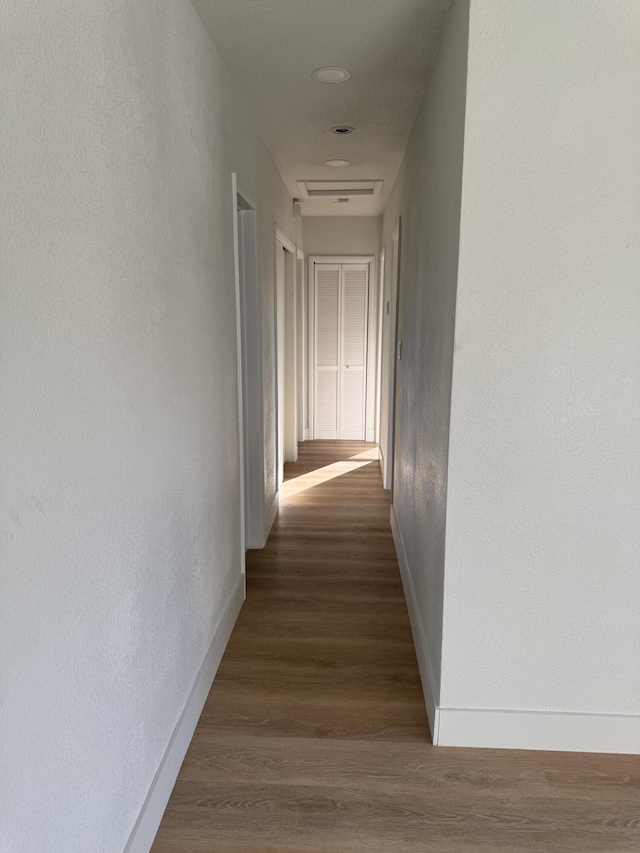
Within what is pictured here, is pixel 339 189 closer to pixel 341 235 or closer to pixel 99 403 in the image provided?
pixel 341 235

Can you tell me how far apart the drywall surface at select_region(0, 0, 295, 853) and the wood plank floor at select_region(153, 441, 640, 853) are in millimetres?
248

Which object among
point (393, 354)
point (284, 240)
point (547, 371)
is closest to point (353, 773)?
point (547, 371)

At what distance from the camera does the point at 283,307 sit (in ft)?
17.2

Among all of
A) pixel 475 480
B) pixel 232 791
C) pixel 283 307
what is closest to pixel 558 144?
pixel 475 480

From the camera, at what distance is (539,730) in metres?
2.00

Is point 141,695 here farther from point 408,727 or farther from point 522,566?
point 522,566

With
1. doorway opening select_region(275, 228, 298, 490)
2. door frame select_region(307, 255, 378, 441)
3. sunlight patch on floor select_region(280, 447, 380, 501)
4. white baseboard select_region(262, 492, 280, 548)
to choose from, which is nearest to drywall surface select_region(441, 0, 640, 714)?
white baseboard select_region(262, 492, 280, 548)

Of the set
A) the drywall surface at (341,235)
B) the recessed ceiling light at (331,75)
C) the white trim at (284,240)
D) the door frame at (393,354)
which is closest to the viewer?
the recessed ceiling light at (331,75)

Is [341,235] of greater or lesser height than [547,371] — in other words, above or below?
above

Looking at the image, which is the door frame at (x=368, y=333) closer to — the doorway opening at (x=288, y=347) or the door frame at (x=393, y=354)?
the doorway opening at (x=288, y=347)

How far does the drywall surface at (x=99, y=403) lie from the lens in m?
0.98

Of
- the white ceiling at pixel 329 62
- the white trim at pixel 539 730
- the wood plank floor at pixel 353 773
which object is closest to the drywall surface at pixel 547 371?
the white trim at pixel 539 730

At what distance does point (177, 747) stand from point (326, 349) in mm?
5126

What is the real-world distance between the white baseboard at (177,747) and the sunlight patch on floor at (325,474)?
7.24ft
